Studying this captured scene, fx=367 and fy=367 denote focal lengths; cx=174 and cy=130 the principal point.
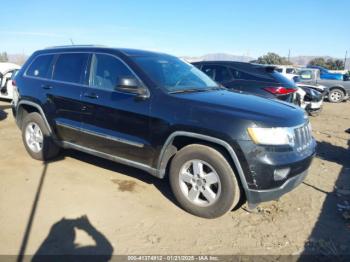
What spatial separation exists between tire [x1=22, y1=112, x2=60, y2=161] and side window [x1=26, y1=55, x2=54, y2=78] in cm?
63

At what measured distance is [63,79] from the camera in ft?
17.5

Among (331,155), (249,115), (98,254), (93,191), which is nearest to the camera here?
(98,254)

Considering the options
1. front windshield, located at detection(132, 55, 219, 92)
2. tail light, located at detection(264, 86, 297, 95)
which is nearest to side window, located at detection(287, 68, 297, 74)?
tail light, located at detection(264, 86, 297, 95)

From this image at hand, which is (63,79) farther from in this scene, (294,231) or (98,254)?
(294,231)

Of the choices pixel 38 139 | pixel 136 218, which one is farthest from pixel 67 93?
pixel 136 218

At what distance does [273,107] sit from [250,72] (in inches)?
178

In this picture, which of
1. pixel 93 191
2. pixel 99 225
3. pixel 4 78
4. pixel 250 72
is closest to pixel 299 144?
pixel 99 225

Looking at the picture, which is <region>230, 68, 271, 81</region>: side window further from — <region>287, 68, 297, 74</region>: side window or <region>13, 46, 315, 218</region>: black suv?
<region>287, 68, 297, 74</region>: side window

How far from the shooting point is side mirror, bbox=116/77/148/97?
4.27 meters

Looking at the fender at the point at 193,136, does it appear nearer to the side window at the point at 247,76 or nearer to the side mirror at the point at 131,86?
the side mirror at the point at 131,86

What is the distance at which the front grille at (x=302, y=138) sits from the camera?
4.00 metres

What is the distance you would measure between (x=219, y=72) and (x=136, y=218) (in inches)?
223

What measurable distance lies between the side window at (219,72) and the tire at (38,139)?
14.8 ft

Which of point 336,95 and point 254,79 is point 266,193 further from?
point 336,95
